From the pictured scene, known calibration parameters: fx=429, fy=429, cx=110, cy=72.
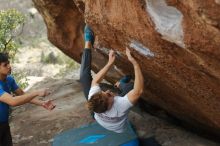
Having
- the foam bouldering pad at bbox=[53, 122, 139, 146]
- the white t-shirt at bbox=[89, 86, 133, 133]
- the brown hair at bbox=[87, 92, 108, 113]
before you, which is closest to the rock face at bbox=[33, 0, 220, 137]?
the white t-shirt at bbox=[89, 86, 133, 133]

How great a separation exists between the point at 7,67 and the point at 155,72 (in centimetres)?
207

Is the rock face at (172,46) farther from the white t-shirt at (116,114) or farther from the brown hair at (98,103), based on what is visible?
the brown hair at (98,103)

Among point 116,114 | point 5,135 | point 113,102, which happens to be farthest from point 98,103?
point 5,135

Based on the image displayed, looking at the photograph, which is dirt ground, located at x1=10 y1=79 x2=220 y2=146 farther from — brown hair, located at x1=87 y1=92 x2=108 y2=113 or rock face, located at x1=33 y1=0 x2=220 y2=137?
brown hair, located at x1=87 y1=92 x2=108 y2=113

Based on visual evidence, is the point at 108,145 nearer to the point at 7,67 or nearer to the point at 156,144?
the point at 156,144

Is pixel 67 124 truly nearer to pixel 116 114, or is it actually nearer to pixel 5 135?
pixel 5 135

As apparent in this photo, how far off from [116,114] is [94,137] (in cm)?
113

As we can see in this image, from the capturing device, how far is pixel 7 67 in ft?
19.3

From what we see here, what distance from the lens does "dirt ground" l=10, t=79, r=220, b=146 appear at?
6921 millimetres

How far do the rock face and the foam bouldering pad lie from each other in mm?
969

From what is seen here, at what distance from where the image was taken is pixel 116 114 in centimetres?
574

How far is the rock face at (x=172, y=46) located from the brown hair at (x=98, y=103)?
0.86m

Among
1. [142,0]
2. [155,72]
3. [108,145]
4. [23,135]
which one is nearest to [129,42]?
[155,72]

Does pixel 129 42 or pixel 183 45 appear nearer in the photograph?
pixel 183 45
